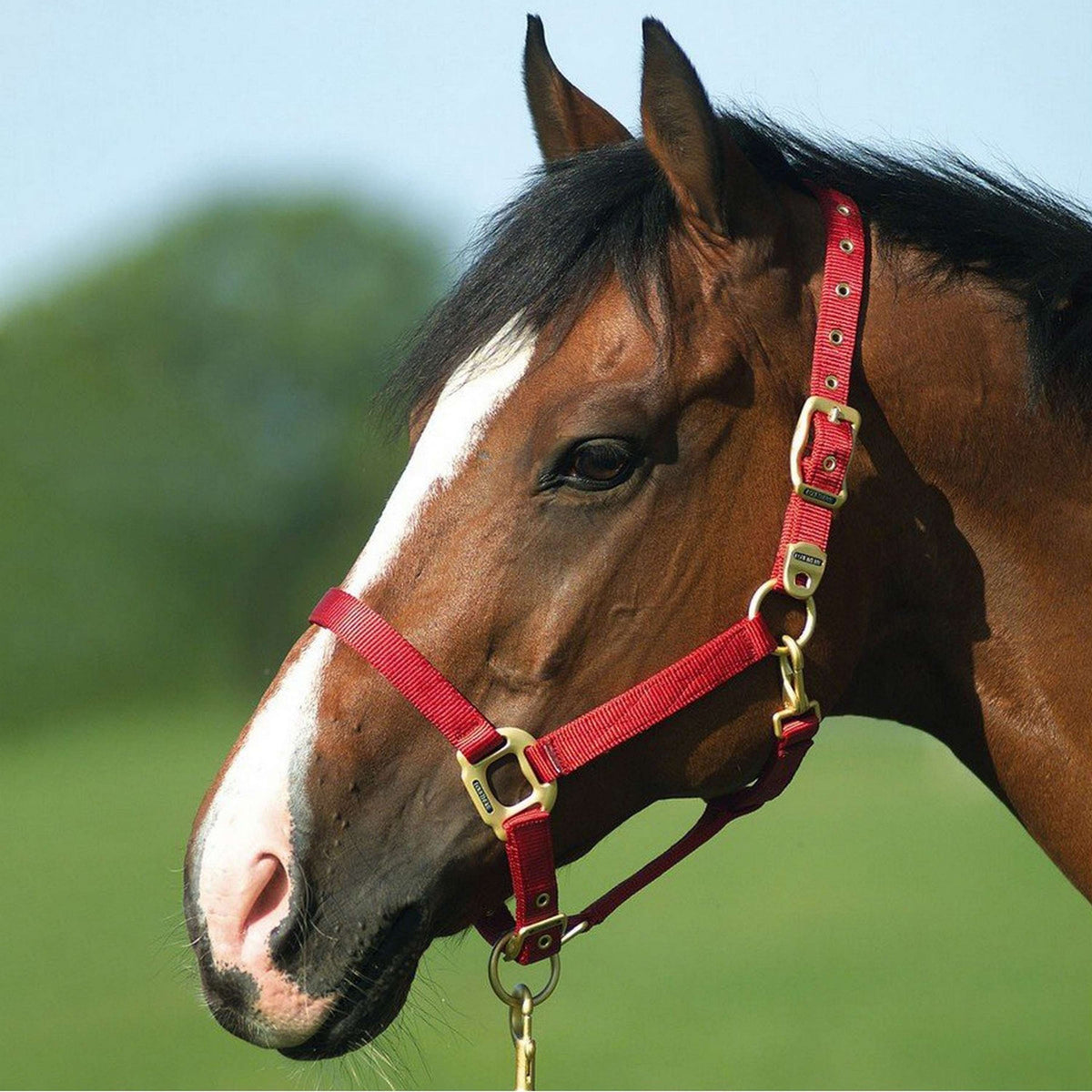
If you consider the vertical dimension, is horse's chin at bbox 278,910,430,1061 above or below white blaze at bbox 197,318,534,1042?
below

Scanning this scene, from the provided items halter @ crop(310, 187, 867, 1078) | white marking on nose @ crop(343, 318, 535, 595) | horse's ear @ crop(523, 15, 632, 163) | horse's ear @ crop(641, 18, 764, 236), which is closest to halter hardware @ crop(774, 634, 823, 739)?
halter @ crop(310, 187, 867, 1078)

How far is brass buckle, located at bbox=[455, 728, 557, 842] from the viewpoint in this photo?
210 cm

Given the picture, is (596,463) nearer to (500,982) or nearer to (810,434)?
(810,434)

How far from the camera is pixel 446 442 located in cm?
217

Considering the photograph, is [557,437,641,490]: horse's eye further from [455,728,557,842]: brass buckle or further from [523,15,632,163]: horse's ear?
[523,15,632,163]: horse's ear

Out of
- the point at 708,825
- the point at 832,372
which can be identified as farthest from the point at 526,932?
the point at 832,372

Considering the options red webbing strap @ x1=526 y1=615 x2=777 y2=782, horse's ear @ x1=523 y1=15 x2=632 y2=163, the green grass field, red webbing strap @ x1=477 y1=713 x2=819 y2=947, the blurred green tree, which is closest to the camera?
red webbing strap @ x1=526 y1=615 x2=777 y2=782

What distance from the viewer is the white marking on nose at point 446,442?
2.15 meters

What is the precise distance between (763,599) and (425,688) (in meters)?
0.60

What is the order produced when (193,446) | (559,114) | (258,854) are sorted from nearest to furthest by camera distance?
(258,854)
(559,114)
(193,446)

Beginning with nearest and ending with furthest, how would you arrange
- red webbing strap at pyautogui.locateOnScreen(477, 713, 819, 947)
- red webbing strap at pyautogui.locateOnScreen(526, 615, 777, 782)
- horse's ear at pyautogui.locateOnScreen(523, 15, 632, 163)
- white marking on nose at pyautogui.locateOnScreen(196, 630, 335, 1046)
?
white marking on nose at pyautogui.locateOnScreen(196, 630, 335, 1046) → red webbing strap at pyautogui.locateOnScreen(526, 615, 777, 782) → red webbing strap at pyautogui.locateOnScreen(477, 713, 819, 947) → horse's ear at pyautogui.locateOnScreen(523, 15, 632, 163)

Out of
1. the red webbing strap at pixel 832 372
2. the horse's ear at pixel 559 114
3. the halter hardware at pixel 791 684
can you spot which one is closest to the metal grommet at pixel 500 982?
the halter hardware at pixel 791 684

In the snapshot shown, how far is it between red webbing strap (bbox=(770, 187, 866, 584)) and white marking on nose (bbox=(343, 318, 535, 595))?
0.52 metres

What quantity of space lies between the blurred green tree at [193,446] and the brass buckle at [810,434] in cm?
2019
